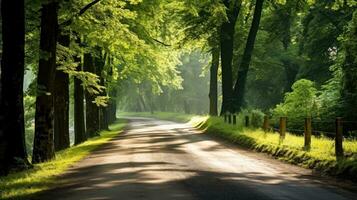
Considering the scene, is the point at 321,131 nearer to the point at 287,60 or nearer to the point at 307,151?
the point at 307,151

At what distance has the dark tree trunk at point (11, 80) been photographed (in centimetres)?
1507

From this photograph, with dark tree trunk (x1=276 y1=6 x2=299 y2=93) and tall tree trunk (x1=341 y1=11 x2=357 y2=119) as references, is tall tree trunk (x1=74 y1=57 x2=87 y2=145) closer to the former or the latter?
tall tree trunk (x1=341 y1=11 x2=357 y2=119)

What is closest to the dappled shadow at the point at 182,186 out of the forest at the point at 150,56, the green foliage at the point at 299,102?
the forest at the point at 150,56

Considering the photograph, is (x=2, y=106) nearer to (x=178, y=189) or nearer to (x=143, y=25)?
(x=178, y=189)

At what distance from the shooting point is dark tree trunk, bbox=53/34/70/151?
24469 mm

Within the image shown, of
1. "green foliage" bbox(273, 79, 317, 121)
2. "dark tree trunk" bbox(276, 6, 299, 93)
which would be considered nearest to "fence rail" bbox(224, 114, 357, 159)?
"green foliage" bbox(273, 79, 317, 121)

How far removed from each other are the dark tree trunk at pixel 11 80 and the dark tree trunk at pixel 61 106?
8.94 meters

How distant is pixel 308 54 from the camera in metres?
43.6

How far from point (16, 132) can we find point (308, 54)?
32615 millimetres

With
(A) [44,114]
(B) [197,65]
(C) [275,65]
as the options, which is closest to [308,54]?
(C) [275,65]

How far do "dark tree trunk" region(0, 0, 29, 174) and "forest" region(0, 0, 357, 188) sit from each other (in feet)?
0.09

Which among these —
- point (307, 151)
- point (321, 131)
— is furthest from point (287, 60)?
point (307, 151)

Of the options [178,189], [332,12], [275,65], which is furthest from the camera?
[275,65]

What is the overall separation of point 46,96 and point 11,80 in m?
3.19
